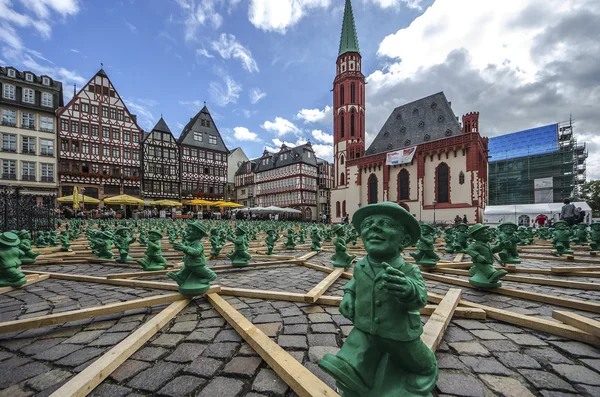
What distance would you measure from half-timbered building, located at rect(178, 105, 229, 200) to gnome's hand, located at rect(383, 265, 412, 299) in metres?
47.9

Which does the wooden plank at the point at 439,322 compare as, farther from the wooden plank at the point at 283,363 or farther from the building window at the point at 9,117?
the building window at the point at 9,117

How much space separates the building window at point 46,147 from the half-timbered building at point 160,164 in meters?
10.3

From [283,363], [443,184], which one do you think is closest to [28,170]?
[283,363]

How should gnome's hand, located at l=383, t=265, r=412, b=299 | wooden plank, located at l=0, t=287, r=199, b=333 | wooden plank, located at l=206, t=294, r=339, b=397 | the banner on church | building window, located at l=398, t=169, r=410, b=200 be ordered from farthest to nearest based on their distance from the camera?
building window, located at l=398, t=169, r=410, b=200
the banner on church
wooden plank, located at l=0, t=287, r=199, b=333
wooden plank, located at l=206, t=294, r=339, b=397
gnome's hand, located at l=383, t=265, r=412, b=299

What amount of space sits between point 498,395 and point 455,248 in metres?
6.52

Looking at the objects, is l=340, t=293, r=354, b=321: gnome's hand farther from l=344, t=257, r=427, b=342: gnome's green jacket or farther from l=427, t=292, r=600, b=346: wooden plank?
l=427, t=292, r=600, b=346: wooden plank

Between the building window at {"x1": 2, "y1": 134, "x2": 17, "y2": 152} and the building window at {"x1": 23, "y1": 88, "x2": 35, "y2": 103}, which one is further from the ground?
the building window at {"x1": 23, "y1": 88, "x2": 35, "y2": 103}

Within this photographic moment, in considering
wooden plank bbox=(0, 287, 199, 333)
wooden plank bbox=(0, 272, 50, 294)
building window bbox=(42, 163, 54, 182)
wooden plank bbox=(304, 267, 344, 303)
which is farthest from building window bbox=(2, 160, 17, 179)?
wooden plank bbox=(304, 267, 344, 303)

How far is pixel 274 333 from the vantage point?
8.30 feet

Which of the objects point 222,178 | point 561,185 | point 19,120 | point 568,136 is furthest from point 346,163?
point 19,120

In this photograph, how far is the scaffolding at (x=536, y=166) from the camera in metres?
37.7

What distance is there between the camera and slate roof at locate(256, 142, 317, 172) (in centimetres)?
5125

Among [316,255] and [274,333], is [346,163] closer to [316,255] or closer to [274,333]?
[316,255]

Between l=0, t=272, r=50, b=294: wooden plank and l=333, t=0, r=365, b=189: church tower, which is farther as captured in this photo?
l=333, t=0, r=365, b=189: church tower
